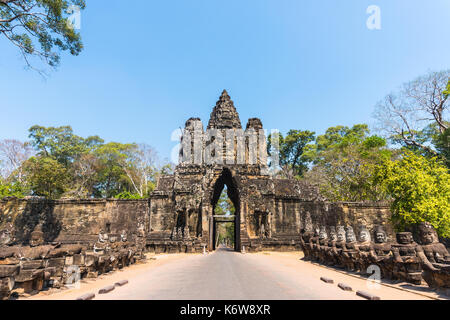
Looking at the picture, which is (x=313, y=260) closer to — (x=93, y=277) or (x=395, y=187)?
(x=395, y=187)

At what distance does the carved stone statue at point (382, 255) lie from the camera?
7371mm

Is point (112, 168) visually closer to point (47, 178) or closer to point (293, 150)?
point (47, 178)

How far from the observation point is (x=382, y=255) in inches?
314

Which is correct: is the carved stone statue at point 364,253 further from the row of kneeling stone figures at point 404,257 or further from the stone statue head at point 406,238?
the stone statue head at point 406,238

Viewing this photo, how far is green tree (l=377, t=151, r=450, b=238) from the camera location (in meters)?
14.0

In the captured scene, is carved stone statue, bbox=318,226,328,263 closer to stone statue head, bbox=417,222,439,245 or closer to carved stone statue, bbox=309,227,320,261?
carved stone statue, bbox=309,227,320,261

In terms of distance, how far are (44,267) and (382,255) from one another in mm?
9240

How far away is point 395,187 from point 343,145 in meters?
18.5

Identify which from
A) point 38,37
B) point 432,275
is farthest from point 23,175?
point 432,275

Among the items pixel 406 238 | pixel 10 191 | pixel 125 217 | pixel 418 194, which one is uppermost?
pixel 10 191

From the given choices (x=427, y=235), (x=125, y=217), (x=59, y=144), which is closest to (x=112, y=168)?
(x=59, y=144)

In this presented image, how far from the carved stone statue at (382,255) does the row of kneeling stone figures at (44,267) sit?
8623 mm

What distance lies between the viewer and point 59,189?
28531mm
